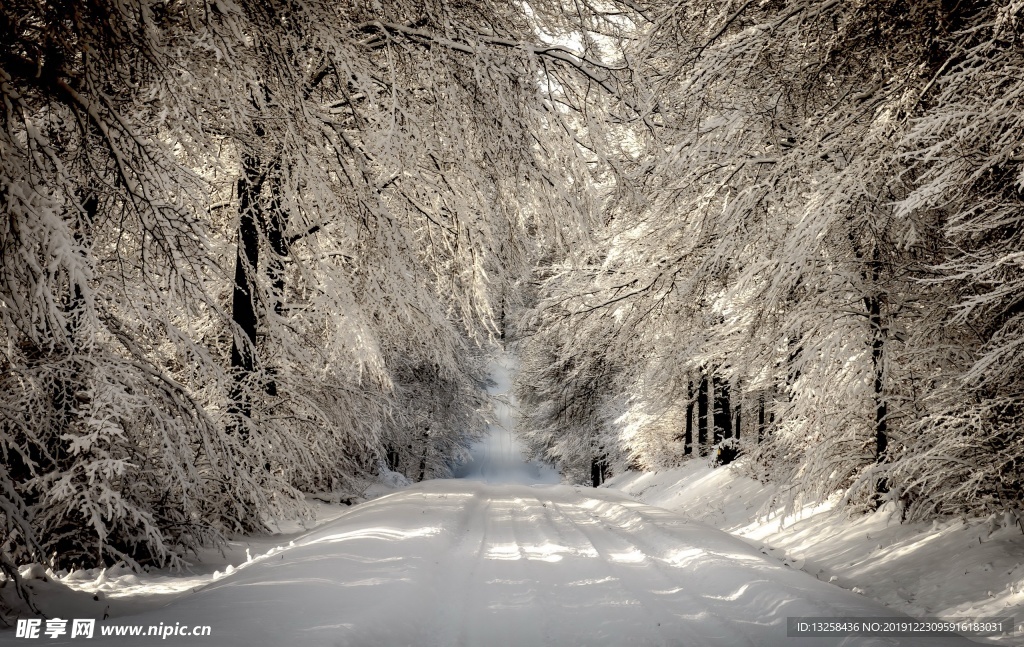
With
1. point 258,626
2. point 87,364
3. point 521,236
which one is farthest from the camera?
point 521,236

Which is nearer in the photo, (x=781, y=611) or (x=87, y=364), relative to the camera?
(x=87, y=364)

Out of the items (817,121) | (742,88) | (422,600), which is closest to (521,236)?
(422,600)

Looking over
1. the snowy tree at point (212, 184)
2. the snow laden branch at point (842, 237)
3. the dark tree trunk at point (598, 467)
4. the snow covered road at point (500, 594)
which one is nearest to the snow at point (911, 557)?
the snow laden branch at point (842, 237)

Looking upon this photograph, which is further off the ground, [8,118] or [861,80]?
[861,80]

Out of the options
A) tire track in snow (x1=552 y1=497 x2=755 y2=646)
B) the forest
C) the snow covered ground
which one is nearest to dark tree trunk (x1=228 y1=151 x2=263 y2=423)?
the forest

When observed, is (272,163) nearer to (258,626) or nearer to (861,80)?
(258,626)

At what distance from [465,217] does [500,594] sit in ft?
12.2

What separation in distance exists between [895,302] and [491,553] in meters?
6.14

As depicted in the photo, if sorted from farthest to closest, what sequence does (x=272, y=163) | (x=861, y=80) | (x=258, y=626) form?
1. (x=861, y=80)
2. (x=272, y=163)
3. (x=258, y=626)

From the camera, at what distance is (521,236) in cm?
509

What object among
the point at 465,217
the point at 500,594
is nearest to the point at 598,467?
the point at 500,594

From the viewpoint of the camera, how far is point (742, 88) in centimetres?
744

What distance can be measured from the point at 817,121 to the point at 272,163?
5.86 meters

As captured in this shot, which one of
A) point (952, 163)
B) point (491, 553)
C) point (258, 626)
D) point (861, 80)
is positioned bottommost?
point (491, 553)
